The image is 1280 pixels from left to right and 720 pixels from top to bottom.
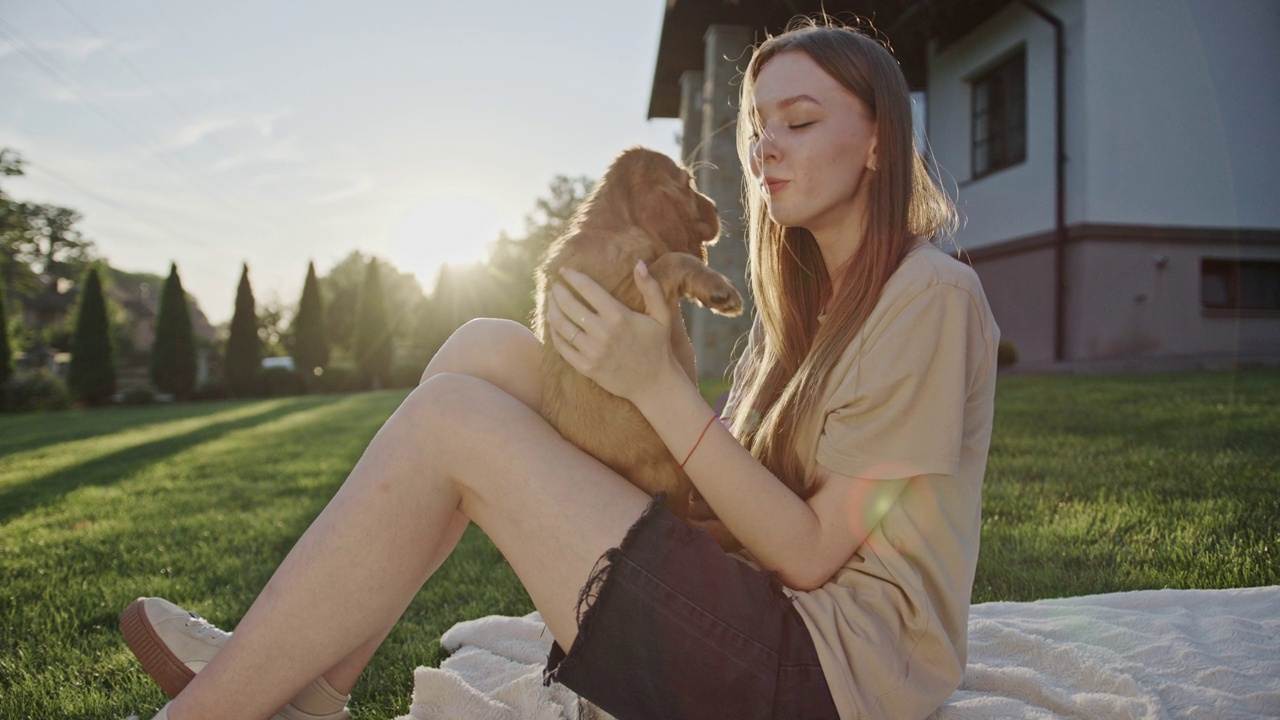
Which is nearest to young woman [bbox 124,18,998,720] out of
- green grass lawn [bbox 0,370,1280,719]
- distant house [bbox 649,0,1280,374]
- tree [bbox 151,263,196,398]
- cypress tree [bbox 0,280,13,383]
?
green grass lawn [bbox 0,370,1280,719]

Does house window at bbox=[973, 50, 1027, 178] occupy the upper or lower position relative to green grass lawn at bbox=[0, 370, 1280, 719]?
upper

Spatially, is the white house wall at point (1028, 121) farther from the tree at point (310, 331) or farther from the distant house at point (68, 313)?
the distant house at point (68, 313)

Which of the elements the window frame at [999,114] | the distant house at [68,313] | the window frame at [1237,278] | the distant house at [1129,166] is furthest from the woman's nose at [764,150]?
the distant house at [68,313]

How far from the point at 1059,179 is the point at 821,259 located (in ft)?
33.9

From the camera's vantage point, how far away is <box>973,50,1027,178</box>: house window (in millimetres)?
11719

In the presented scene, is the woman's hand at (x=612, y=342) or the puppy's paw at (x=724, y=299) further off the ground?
the puppy's paw at (x=724, y=299)

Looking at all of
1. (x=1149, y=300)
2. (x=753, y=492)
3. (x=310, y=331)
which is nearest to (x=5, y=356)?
(x=310, y=331)

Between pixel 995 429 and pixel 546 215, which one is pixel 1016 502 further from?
pixel 546 215

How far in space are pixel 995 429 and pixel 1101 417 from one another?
37.2 inches

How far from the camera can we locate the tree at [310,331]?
28.1 metres

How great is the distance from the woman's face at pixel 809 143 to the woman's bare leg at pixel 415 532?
0.82 m

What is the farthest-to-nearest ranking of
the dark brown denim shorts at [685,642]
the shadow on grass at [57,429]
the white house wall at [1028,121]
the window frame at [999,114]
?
the window frame at [999,114], the white house wall at [1028,121], the shadow on grass at [57,429], the dark brown denim shorts at [685,642]

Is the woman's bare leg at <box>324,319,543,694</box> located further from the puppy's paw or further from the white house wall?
the white house wall

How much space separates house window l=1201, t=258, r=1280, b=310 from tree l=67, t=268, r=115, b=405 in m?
26.6
